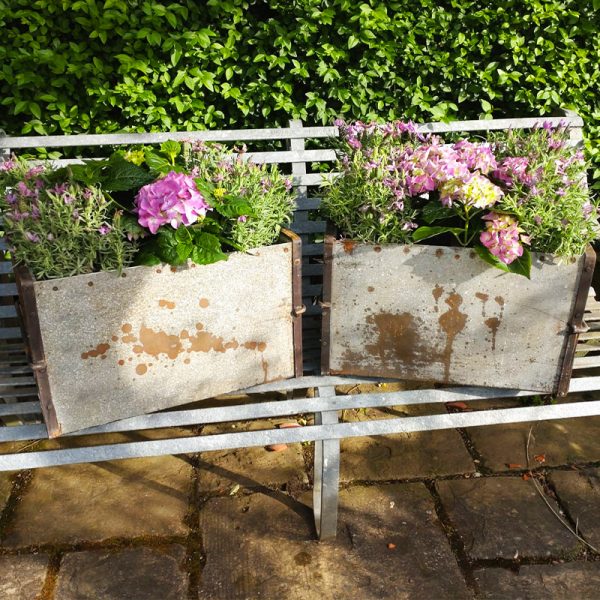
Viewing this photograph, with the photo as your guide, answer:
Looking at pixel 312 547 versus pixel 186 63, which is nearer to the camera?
pixel 312 547

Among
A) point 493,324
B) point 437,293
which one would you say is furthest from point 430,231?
point 493,324

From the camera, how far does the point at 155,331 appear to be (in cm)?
186

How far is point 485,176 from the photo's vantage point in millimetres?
1990

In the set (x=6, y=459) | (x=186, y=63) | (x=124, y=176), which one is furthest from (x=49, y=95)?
(x=6, y=459)

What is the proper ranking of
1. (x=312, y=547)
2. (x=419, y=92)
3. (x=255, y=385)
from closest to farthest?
1. (x=255, y=385)
2. (x=312, y=547)
3. (x=419, y=92)

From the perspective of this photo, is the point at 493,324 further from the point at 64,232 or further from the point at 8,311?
the point at 8,311

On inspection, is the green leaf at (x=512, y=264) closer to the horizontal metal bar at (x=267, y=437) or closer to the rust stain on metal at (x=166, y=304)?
the horizontal metal bar at (x=267, y=437)

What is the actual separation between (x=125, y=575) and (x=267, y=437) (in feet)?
2.10

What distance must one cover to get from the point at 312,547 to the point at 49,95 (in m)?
1.93

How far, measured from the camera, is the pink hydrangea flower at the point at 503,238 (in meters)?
1.83

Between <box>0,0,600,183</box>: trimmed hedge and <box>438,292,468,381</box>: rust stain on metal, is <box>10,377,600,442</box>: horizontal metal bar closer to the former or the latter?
<box>438,292,468,381</box>: rust stain on metal

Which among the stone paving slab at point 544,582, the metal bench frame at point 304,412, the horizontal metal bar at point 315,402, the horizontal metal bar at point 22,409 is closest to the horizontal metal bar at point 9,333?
the metal bench frame at point 304,412

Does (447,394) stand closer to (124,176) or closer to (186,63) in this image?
(124,176)

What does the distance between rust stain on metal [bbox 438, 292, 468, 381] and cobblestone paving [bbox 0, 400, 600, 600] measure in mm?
711
